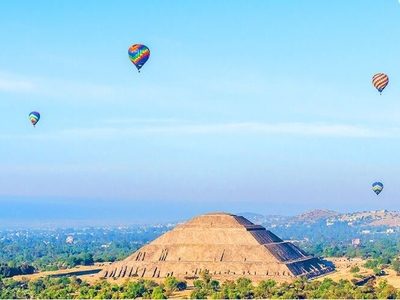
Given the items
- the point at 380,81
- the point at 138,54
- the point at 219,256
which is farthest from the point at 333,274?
the point at 138,54

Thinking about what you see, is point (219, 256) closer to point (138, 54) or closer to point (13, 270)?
point (138, 54)

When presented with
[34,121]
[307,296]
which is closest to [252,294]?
[307,296]

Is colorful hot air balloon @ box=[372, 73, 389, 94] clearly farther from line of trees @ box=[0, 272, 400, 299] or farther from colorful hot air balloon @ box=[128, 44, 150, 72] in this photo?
colorful hot air balloon @ box=[128, 44, 150, 72]

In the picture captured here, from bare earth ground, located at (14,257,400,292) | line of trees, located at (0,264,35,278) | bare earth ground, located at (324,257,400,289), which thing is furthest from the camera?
line of trees, located at (0,264,35,278)

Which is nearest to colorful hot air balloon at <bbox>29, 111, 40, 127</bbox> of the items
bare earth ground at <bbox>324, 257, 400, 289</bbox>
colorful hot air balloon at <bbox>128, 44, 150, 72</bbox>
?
colorful hot air balloon at <bbox>128, 44, 150, 72</bbox>

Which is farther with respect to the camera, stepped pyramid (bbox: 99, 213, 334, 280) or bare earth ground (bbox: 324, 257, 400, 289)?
stepped pyramid (bbox: 99, 213, 334, 280)

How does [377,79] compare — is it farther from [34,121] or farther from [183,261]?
[34,121]

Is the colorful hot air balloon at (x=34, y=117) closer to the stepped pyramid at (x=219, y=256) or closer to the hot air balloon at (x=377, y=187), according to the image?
the stepped pyramid at (x=219, y=256)
